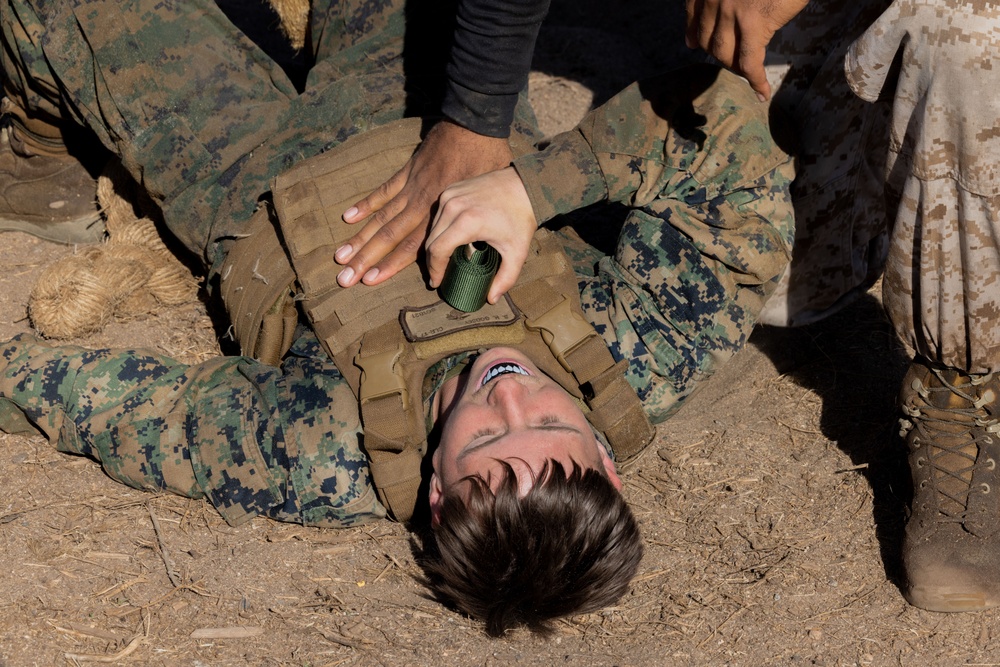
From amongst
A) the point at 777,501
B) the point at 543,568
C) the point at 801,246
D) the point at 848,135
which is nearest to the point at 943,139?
the point at 848,135

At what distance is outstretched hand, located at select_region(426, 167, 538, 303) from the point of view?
2.89 meters

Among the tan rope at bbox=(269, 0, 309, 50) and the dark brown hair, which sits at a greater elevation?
the tan rope at bbox=(269, 0, 309, 50)

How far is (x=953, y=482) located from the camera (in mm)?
2920

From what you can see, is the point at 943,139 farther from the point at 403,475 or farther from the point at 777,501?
the point at 403,475

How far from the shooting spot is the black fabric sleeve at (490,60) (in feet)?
9.46

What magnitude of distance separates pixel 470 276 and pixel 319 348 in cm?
55

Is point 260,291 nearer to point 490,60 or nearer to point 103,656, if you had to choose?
point 490,60

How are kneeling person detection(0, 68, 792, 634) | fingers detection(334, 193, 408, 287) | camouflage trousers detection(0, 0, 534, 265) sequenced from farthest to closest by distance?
1. camouflage trousers detection(0, 0, 534, 265)
2. fingers detection(334, 193, 408, 287)
3. kneeling person detection(0, 68, 792, 634)

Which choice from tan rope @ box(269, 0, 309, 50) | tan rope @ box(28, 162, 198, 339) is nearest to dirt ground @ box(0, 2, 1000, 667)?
tan rope @ box(28, 162, 198, 339)

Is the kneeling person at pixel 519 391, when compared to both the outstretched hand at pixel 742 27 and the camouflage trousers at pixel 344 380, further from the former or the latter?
the outstretched hand at pixel 742 27

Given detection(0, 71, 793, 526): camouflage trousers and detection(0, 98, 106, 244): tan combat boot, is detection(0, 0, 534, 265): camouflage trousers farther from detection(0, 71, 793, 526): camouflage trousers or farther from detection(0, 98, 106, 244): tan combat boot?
detection(0, 71, 793, 526): camouflage trousers

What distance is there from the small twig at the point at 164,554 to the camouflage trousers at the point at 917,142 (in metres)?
2.08

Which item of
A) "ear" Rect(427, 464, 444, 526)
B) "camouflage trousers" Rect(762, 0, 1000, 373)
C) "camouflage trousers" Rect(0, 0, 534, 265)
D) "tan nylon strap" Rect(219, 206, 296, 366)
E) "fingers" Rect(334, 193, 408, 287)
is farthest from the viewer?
"camouflage trousers" Rect(0, 0, 534, 265)

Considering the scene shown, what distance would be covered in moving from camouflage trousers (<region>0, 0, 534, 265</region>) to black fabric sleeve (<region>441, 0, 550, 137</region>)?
569mm
